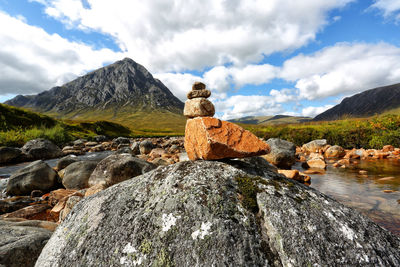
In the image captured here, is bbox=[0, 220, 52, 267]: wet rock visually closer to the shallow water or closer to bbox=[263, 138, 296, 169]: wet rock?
the shallow water

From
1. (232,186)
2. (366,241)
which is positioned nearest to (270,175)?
(232,186)

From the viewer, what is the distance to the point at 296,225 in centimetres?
261

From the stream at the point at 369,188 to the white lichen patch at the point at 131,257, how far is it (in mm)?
8088

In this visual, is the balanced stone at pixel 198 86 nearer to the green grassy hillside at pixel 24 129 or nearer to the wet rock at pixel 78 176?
the wet rock at pixel 78 176

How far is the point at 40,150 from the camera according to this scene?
21.8 meters

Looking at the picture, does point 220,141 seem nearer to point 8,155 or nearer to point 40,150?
point 8,155

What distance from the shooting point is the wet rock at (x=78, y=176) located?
1018cm

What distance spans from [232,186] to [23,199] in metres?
11.3

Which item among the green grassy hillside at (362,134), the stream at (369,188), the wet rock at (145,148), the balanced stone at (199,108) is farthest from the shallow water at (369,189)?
the wet rock at (145,148)

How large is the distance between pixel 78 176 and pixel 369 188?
16.3 metres

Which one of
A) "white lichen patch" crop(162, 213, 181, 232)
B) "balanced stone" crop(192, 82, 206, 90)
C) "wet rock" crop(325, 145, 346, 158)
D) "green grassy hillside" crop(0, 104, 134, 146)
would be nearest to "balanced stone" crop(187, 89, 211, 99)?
"balanced stone" crop(192, 82, 206, 90)

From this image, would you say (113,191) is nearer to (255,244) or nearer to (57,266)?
(57,266)

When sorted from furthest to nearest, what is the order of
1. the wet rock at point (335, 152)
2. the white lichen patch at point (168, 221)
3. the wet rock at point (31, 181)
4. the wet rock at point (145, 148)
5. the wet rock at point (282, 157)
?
the wet rock at point (145, 148) < the wet rock at point (335, 152) < the wet rock at point (282, 157) < the wet rock at point (31, 181) < the white lichen patch at point (168, 221)

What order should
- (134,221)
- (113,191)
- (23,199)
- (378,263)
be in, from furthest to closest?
(23,199), (113,191), (134,221), (378,263)
